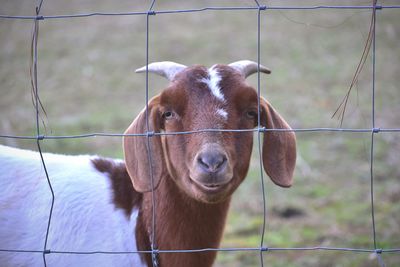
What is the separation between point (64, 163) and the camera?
3846 mm

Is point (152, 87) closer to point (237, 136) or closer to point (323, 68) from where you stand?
point (323, 68)

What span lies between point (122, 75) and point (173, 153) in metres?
6.37

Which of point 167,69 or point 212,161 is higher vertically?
point 167,69

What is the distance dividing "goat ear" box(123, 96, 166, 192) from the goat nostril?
422 mm

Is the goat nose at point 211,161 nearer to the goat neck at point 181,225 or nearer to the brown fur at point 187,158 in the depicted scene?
the brown fur at point 187,158

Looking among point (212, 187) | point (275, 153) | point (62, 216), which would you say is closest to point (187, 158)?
point (212, 187)

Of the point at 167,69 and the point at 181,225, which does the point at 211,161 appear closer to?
the point at 181,225

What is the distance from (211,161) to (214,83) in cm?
61

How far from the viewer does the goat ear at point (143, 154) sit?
339cm

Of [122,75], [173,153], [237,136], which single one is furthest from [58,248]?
[122,75]

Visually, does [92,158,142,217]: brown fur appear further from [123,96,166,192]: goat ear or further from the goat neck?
[123,96,166,192]: goat ear

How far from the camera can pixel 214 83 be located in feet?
11.2

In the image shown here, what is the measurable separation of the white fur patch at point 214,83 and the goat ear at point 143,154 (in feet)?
1.10

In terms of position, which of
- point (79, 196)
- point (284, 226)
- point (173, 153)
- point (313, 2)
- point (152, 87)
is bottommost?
point (284, 226)
